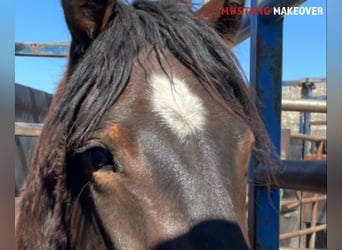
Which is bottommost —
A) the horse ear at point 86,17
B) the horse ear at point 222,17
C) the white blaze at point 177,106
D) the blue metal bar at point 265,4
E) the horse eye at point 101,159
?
the horse eye at point 101,159

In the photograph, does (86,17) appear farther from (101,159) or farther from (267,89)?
(267,89)

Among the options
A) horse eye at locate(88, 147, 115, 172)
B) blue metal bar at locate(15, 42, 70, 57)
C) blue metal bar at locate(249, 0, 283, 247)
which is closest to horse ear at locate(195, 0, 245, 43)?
blue metal bar at locate(249, 0, 283, 247)

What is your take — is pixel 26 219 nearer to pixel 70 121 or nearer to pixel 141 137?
pixel 70 121

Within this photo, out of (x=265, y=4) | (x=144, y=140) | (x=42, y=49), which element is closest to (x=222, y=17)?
(x=265, y=4)

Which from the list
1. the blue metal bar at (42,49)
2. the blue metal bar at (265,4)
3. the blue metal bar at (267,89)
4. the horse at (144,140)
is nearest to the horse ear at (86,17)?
the horse at (144,140)

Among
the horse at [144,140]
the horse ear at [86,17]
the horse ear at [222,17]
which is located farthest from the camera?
the horse ear at [222,17]

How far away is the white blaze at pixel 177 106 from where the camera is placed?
0.98 metres

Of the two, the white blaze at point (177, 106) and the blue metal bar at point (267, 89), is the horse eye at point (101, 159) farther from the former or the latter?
the blue metal bar at point (267, 89)

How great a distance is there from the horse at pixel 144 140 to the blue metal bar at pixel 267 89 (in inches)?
11.1

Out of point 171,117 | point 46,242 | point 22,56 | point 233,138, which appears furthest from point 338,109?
point 22,56

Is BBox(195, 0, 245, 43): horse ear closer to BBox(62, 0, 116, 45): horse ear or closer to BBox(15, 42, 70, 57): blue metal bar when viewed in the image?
BBox(62, 0, 116, 45): horse ear

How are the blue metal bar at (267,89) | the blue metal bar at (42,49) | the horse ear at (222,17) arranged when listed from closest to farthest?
the horse ear at (222,17) → the blue metal bar at (267,89) → the blue metal bar at (42,49)

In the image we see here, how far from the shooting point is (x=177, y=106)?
1022 millimetres

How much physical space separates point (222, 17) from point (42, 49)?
5.39ft
